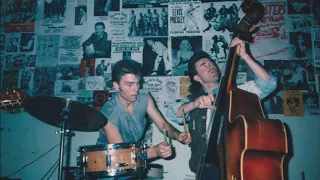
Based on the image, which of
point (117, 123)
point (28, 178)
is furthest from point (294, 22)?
point (28, 178)

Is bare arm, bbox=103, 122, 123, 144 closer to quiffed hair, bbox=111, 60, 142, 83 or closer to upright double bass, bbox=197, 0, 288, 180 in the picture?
quiffed hair, bbox=111, 60, 142, 83

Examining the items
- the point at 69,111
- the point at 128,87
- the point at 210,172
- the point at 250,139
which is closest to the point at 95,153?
the point at 69,111

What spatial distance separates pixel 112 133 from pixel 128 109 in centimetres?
28

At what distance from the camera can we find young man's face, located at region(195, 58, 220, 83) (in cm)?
Result: 248

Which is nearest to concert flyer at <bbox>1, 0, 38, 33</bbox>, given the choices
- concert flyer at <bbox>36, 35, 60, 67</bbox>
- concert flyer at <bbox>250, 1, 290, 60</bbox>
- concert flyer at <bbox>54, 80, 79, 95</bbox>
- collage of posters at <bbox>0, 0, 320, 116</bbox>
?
collage of posters at <bbox>0, 0, 320, 116</bbox>

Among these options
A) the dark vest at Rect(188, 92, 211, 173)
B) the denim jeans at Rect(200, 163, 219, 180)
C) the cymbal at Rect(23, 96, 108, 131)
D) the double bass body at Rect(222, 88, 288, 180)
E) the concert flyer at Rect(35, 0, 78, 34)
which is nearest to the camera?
the double bass body at Rect(222, 88, 288, 180)

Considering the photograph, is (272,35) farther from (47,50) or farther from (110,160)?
(47,50)

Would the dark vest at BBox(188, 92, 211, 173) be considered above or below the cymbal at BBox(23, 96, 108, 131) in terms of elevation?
below

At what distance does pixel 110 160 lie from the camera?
1831 mm

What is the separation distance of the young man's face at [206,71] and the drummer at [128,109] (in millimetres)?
554

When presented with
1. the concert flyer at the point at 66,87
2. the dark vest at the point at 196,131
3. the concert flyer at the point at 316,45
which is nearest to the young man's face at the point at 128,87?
the concert flyer at the point at 66,87

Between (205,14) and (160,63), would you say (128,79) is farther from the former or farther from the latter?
(205,14)

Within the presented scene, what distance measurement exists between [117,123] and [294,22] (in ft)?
6.59

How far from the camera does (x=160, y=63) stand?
99.7 inches
